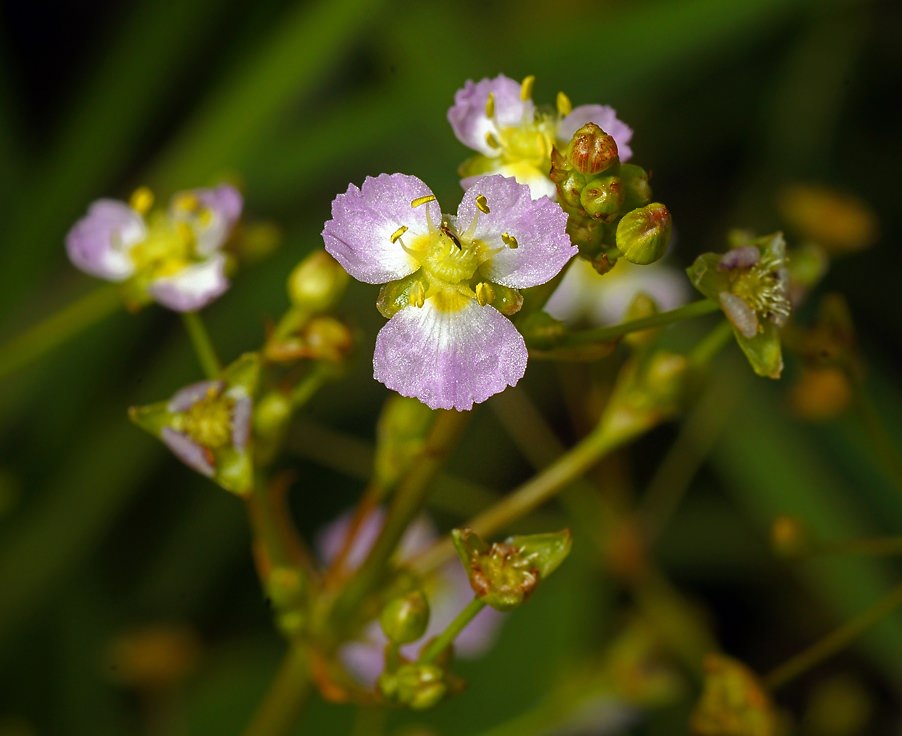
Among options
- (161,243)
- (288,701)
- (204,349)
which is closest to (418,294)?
(204,349)

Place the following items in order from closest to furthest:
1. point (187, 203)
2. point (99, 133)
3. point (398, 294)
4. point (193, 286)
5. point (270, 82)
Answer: point (398, 294), point (193, 286), point (187, 203), point (270, 82), point (99, 133)

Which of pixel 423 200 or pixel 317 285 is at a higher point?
pixel 423 200

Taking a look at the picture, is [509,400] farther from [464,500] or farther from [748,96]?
[748,96]

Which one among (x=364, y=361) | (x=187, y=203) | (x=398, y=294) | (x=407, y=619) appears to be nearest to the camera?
(x=398, y=294)

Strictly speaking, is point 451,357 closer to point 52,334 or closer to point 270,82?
point 52,334

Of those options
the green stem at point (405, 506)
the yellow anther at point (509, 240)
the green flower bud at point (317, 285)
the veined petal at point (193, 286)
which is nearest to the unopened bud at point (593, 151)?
the yellow anther at point (509, 240)

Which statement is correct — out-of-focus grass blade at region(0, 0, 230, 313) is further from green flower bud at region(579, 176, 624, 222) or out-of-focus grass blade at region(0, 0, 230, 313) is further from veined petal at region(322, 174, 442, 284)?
green flower bud at region(579, 176, 624, 222)
